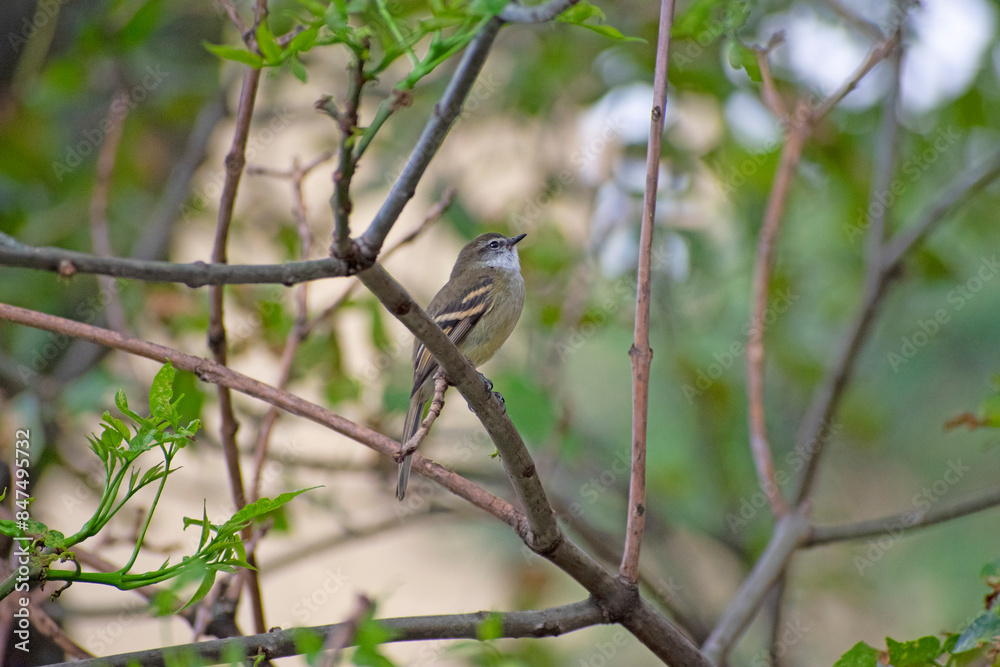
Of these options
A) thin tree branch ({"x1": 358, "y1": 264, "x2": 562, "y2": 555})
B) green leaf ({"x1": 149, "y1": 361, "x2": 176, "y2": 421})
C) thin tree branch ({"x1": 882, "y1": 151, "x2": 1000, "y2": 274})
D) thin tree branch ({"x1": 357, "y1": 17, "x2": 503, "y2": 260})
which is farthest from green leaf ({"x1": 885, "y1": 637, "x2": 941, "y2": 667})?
thin tree branch ({"x1": 882, "y1": 151, "x2": 1000, "y2": 274})

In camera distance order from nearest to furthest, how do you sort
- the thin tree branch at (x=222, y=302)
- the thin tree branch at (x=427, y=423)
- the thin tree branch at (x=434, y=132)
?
1. the thin tree branch at (x=434, y=132)
2. the thin tree branch at (x=427, y=423)
3. the thin tree branch at (x=222, y=302)

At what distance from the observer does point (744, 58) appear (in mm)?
2857

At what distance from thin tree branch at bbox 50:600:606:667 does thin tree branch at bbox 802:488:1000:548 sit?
1.47 m

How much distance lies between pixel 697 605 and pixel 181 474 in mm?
3480

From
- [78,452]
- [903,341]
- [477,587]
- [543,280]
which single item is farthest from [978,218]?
[78,452]

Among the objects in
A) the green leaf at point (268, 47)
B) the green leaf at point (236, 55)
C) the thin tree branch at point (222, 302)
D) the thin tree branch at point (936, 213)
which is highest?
the thin tree branch at point (936, 213)

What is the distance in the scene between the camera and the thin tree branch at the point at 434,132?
4.25 feet

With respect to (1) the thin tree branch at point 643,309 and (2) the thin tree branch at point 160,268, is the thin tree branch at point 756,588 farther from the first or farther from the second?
(2) the thin tree branch at point 160,268

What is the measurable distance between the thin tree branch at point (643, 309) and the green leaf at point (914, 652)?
0.58 m

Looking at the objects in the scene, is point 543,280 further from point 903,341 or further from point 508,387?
point 903,341

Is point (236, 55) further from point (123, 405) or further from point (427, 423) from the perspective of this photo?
point (427, 423)

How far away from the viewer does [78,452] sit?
458cm

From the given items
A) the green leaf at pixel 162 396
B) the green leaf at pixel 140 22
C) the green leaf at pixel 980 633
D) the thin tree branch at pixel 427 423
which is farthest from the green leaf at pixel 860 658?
the green leaf at pixel 140 22

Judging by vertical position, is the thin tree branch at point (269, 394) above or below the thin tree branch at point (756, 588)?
below
